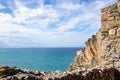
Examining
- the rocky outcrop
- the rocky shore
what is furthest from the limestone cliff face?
the rocky outcrop

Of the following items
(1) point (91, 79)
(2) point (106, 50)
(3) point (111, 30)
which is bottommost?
(1) point (91, 79)

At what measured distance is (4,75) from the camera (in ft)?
39.0

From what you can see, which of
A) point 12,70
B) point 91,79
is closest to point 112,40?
point 91,79

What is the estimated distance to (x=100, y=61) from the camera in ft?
72.5

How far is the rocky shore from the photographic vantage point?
12.3 m

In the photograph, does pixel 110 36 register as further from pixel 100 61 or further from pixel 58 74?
pixel 58 74

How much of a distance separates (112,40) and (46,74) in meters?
10.8

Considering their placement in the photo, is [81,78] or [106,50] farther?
[106,50]

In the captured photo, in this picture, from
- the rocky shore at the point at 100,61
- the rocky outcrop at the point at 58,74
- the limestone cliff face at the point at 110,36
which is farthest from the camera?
the limestone cliff face at the point at 110,36

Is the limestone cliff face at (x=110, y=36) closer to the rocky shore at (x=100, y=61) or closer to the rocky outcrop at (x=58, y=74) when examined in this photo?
the rocky shore at (x=100, y=61)

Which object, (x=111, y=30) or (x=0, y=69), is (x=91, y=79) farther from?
(x=111, y=30)

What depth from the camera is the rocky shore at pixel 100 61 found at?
483 inches

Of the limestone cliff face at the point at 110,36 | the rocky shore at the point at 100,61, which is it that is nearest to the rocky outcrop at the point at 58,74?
the rocky shore at the point at 100,61

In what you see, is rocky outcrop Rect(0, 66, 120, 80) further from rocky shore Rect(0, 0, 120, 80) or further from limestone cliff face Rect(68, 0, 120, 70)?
limestone cliff face Rect(68, 0, 120, 70)
